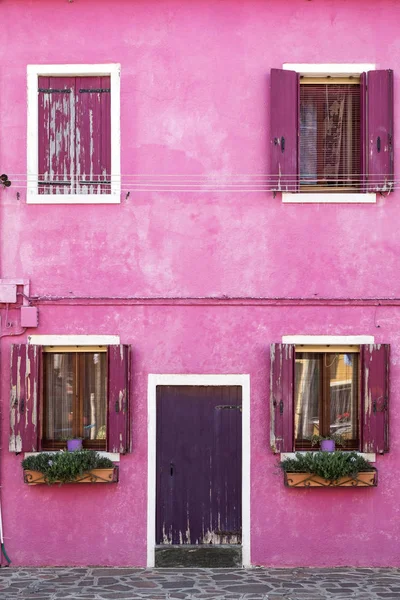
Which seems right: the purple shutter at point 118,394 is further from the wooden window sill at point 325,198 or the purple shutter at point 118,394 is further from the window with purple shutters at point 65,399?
the wooden window sill at point 325,198

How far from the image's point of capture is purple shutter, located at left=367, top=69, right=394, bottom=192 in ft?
34.7

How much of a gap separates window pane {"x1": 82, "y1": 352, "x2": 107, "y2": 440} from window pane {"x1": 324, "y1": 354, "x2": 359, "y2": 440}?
2.52m

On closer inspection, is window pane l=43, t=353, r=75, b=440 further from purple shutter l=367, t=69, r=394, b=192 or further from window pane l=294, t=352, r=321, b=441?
purple shutter l=367, t=69, r=394, b=192

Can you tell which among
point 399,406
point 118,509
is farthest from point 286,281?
point 118,509

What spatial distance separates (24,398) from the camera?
10.5m

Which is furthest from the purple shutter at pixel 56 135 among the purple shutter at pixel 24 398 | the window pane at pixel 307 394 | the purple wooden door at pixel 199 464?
the window pane at pixel 307 394

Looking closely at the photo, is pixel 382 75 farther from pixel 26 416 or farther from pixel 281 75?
pixel 26 416

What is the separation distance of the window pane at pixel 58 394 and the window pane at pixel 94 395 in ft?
0.51

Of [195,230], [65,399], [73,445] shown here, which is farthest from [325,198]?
[73,445]

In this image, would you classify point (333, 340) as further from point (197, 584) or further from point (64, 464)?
point (64, 464)

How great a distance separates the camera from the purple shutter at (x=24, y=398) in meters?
10.5

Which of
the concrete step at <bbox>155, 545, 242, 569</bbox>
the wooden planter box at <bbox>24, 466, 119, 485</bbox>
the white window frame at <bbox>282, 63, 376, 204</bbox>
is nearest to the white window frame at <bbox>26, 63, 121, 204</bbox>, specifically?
the white window frame at <bbox>282, 63, 376, 204</bbox>

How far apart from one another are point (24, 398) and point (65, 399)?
0.52m

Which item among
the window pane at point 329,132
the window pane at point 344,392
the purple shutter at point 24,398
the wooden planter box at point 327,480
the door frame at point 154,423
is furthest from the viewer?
Result: the window pane at point 329,132
